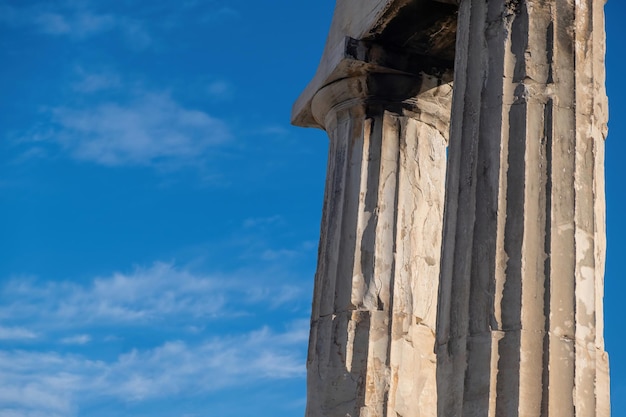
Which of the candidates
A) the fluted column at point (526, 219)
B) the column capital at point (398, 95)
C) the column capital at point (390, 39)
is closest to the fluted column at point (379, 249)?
the column capital at point (398, 95)

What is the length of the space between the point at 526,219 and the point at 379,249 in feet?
14.2

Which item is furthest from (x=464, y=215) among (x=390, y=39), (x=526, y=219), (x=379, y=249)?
(x=390, y=39)

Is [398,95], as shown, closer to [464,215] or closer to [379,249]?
[379,249]

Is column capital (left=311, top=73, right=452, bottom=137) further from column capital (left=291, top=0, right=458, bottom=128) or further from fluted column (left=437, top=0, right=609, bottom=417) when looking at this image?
fluted column (left=437, top=0, right=609, bottom=417)

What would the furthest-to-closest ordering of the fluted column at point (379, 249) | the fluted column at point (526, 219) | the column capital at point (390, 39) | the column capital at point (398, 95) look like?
1. the column capital at point (398, 95)
2. the column capital at point (390, 39)
3. the fluted column at point (379, 249)
4. the fluted column at point (526, 219)

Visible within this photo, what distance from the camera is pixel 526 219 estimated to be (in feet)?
33.8

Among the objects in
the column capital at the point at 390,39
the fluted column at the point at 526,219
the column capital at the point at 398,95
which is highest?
the column capital at the point at 390,39

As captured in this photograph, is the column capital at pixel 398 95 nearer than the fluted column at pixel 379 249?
No

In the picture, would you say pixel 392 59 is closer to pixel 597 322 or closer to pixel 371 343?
pixel 371 343

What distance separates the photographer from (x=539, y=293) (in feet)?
32.8

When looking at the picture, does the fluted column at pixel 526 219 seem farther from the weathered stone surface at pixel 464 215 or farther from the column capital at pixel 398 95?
the column capital at pixel 398 95

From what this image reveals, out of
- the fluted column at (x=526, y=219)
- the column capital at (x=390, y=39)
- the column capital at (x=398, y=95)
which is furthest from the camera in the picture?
the column capital at (x=398, y=95)

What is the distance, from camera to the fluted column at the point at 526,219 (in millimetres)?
9766

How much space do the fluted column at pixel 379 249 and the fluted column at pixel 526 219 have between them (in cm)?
315
